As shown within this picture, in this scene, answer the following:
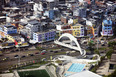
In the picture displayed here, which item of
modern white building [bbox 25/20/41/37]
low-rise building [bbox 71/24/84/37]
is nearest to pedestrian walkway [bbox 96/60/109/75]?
low-rise building [bbox 71/24/84/37]

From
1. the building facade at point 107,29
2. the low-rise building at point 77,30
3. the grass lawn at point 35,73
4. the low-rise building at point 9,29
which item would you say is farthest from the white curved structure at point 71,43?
the grass lawn at point 35,73

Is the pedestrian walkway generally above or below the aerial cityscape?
below

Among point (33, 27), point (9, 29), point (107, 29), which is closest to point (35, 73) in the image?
point (33, 27)

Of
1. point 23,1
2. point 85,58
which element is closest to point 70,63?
point 85,58

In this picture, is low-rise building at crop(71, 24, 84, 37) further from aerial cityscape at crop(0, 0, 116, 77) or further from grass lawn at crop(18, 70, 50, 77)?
grass lawn at crop(18, 70, 50, 77)

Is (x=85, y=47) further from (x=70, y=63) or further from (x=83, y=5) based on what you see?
(x=83, y=5)

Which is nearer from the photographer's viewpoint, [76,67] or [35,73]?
[35,73]

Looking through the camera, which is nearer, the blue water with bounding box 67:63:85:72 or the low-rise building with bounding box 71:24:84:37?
the blue water with bounding box 67:63:85:72

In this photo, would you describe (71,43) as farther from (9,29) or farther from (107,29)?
(9,29)

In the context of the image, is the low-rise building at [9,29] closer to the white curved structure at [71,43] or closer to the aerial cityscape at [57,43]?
the aerial cityscape at [57,43]
